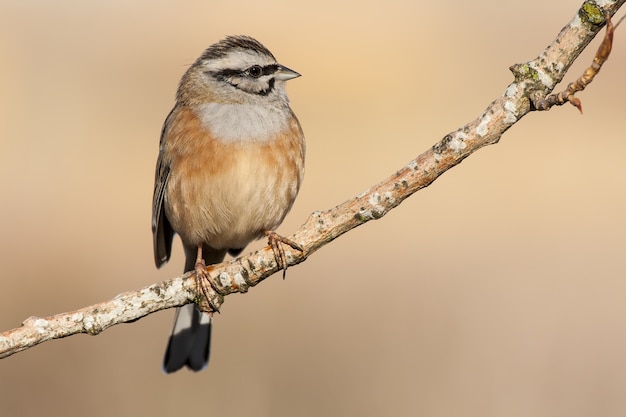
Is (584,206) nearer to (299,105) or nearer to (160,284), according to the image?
(299,105)

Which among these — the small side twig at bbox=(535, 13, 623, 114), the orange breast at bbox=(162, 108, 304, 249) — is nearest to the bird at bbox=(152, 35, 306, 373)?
the orange breast at bbox=(162, 108, 304, 249)

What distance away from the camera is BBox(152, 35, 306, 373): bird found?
19.8ft

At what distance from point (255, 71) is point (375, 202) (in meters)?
2.09

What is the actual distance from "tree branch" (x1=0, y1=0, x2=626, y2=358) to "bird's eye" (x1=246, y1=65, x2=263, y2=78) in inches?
67.1

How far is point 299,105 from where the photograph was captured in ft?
47.7

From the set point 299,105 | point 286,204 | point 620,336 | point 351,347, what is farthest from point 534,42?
point 286,204

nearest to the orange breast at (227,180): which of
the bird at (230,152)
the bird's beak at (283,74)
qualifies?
the bird at (230,152)

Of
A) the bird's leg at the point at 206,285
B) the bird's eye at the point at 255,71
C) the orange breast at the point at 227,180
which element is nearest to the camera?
the bird's leg at the point at 206,285

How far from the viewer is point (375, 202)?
461 centimetres

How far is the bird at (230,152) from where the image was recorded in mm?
6023

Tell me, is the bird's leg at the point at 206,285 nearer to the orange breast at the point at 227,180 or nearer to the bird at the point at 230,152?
the bird at the point at 230,152

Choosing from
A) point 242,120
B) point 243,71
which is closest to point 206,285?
point 242,120

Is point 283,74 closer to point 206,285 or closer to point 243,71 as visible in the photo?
point 243,71

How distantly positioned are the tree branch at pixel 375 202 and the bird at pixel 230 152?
0.90 metres
